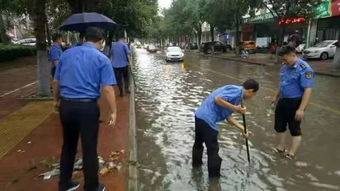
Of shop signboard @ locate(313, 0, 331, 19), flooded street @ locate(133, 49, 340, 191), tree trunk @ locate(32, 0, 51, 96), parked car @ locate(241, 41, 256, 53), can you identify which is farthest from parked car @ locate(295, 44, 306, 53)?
tree trunk @ locate(32, 0, 51, 96)

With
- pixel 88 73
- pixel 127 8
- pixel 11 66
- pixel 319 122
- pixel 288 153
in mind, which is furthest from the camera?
pixel 127 8

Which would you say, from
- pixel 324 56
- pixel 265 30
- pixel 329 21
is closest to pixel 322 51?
pixel 324 56

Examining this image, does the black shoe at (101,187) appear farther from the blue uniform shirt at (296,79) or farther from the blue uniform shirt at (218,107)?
the blue uniform shirt at (296,79)

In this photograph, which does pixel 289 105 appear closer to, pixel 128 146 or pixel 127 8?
pixel 128 146

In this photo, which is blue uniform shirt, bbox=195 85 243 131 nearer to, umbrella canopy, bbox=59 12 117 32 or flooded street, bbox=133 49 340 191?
flooded street, bbox=133 49 340 191

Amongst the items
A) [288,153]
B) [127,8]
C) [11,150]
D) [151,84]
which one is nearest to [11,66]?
[127,8]

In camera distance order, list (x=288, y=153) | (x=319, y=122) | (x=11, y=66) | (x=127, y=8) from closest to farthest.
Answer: (x=288, y=153) < (x=319, y=122) < (x=11, y=66) < (x=127, y=8)

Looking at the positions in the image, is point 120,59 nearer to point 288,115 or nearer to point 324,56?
point 288,115

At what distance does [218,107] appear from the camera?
221 inches

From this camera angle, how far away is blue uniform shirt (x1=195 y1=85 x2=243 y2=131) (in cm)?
550

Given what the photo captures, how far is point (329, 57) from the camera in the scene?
1211 inches

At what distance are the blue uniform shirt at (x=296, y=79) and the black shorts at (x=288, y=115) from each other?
3.7 inches

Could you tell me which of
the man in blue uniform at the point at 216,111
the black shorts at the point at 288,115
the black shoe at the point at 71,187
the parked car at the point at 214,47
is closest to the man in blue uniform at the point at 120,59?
the black shorts at the point at 288,115

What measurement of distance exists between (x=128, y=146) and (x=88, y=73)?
8.96ft
